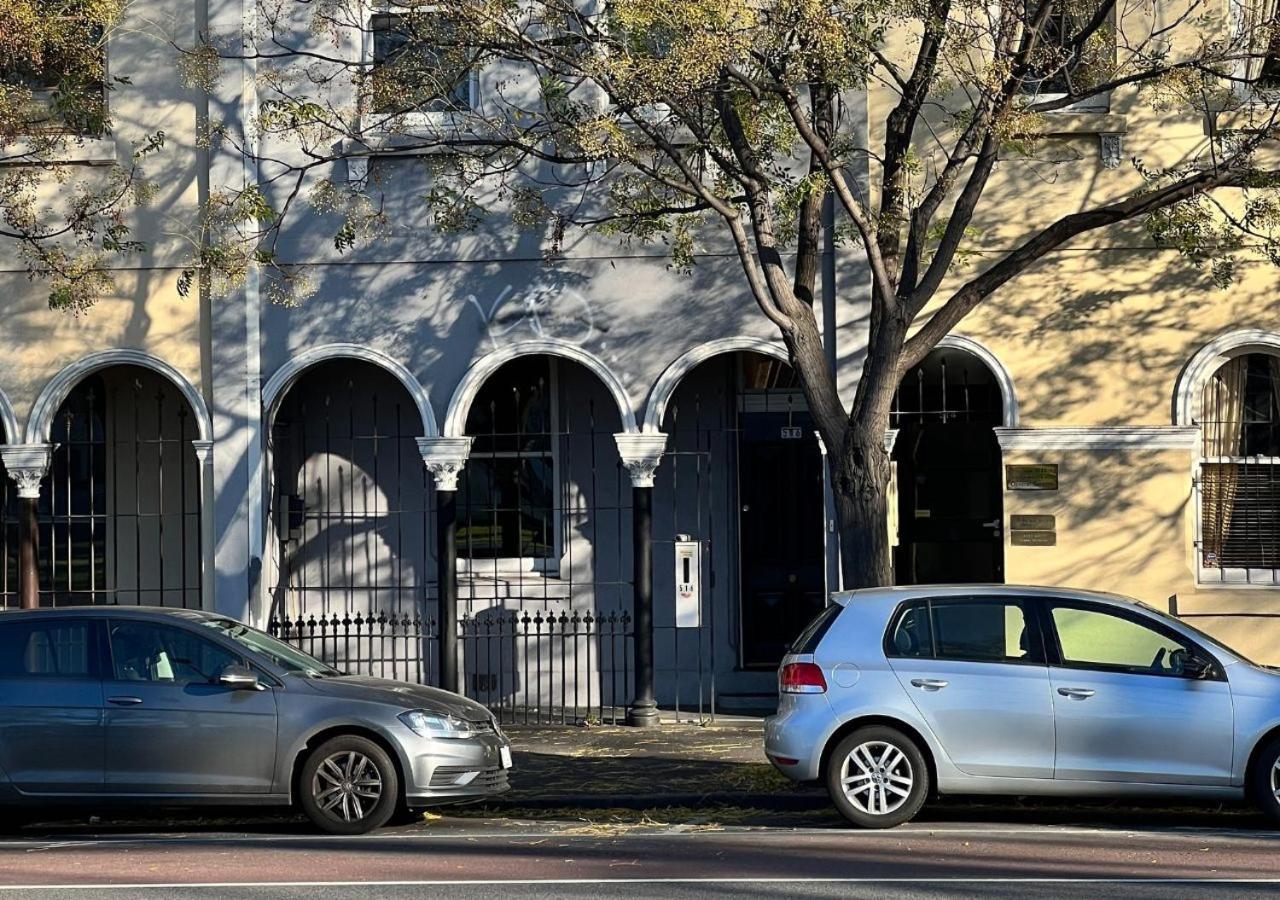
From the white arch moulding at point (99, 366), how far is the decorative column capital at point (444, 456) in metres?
1.94

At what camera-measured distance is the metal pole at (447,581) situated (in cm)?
1591

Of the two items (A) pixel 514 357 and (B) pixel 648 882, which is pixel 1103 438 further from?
(B) pixel 648 882

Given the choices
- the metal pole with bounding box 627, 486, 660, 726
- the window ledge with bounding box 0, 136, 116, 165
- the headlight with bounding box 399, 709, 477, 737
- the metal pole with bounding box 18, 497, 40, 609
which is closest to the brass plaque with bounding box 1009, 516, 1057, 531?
the metal pole with bounding box 627, 486, 660, 726

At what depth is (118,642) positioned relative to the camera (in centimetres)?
1134

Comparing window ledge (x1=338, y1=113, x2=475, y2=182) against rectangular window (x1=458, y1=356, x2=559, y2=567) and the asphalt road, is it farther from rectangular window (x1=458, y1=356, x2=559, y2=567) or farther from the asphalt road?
the asphalt road

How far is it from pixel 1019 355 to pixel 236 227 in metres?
6.91

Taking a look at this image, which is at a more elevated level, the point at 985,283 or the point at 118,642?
the point at 985,283

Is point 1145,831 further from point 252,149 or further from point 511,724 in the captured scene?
point 252,149

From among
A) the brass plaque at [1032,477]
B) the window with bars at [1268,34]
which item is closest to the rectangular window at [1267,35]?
the window with bars at [1268,34]

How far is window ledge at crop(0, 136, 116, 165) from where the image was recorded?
51.6 ft

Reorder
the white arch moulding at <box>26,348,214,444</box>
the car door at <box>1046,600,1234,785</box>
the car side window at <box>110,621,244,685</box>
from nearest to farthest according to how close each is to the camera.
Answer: the car door at <box>1046,600,1234,785</box> < the car side window at <box>110,621,244,685</box> < the white arch moulding at <box>26,348,214,444</box>

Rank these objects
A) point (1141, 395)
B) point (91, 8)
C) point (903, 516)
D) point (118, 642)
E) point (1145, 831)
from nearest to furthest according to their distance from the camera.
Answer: point (1145, 831), point (118, 642), point (91, 8), point (1141, 395), point (903, 516)

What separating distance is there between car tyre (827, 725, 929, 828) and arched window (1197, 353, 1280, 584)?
5.50 meters

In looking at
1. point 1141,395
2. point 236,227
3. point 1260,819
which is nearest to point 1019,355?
point 1141,395
